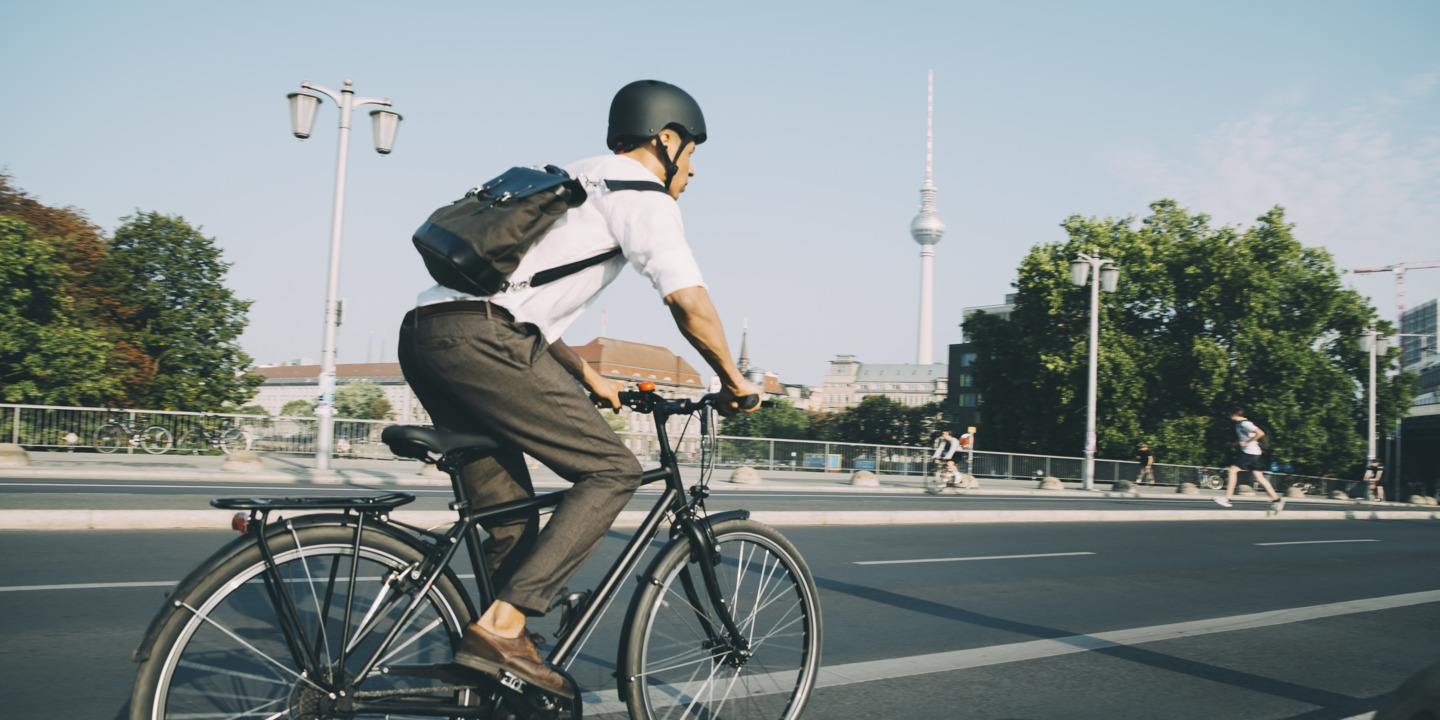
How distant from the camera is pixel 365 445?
23.7 metres

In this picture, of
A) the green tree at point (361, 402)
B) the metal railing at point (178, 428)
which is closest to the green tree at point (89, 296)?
the metal railing at point (178, 428)

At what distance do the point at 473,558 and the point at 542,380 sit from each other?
51 centimetres

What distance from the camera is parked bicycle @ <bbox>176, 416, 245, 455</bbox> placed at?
920 inches

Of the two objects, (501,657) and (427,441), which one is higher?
(427,441)

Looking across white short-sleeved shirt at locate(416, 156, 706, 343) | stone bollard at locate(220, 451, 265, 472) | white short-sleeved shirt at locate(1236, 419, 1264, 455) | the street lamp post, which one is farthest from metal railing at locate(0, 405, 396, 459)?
white short-sleeved shirt at locate(416, 156, 706, 343)

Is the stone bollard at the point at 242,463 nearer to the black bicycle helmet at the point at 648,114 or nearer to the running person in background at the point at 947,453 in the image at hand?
the running person in background at the point at 947,453

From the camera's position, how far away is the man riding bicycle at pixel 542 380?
8.09 feet

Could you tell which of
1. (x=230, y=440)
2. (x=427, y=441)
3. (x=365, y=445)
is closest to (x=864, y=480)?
(x=365, y=445)

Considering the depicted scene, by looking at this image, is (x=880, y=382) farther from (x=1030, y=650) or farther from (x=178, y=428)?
(x=1030, y=650)

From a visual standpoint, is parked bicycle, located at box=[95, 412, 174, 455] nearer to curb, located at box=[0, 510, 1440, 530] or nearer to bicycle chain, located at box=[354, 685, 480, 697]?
curb, located at box=[0, 510, 1440, 530]

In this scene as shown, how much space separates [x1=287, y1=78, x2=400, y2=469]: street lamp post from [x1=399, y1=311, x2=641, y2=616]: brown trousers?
1486cm

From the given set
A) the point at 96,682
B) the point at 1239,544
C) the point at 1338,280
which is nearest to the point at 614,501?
the point at 96,682

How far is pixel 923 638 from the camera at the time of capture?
528cm

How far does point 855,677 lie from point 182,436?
2340cm
